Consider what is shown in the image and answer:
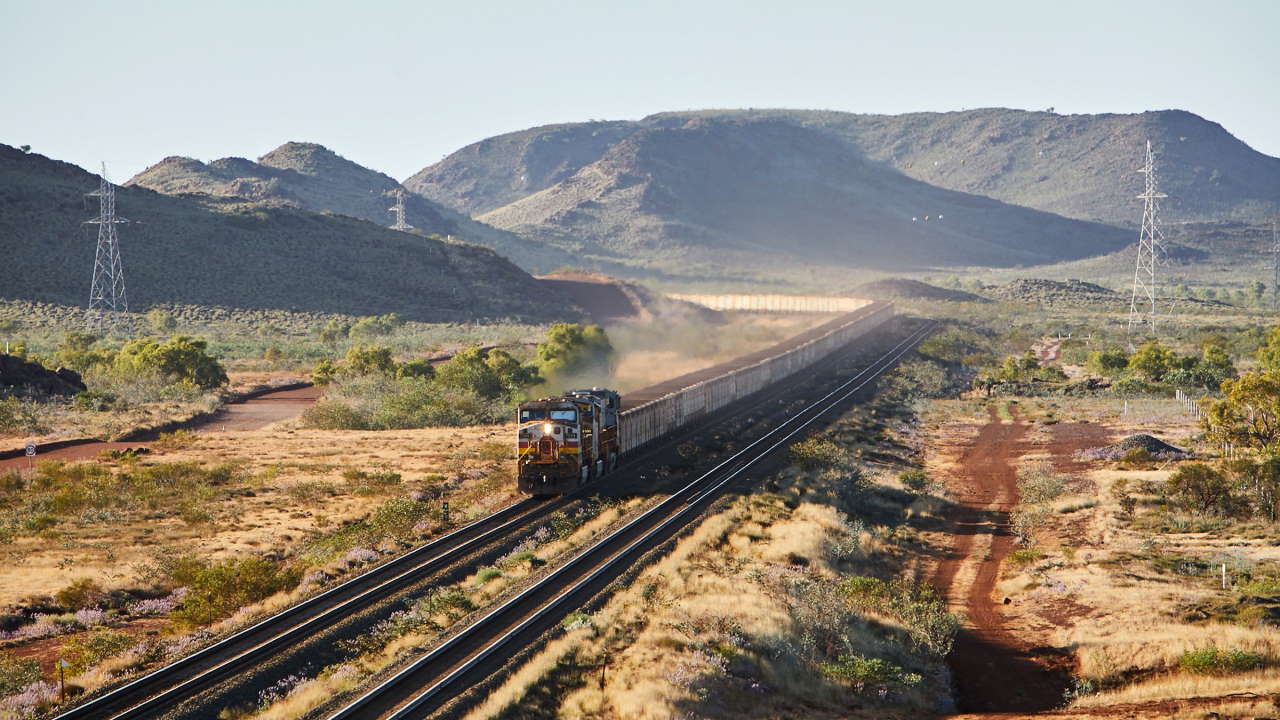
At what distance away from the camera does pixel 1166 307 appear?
157m

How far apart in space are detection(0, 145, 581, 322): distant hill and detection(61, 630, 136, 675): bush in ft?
333

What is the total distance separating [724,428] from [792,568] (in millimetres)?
24749

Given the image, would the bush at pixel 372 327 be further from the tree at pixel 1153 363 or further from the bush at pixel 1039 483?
the bush at pixel 1039 483

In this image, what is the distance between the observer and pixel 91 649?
2086 cm

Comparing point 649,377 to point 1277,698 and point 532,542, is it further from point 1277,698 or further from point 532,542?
point 1277,698

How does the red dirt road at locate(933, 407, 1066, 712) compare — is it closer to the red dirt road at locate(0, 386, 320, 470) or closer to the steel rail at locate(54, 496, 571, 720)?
the steel rail at locate(54, 496, 571, 720)

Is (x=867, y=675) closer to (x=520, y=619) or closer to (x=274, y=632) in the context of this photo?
(x=520, y=619)

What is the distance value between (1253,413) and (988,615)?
22273 millimetres

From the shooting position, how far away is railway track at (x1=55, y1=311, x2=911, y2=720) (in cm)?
1772

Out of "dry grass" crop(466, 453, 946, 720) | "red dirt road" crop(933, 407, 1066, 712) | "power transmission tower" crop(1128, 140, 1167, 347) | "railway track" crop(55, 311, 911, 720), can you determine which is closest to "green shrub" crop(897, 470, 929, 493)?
"red dirt road" crop(933, 407, 1066, 712)

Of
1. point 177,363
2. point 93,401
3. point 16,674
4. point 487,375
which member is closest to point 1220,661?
point 16,674

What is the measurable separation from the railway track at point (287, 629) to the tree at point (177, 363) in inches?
1803

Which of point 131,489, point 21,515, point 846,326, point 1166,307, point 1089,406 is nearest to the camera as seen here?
point 21,515

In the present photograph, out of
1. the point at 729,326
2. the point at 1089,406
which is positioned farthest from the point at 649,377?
the point at 729,326
